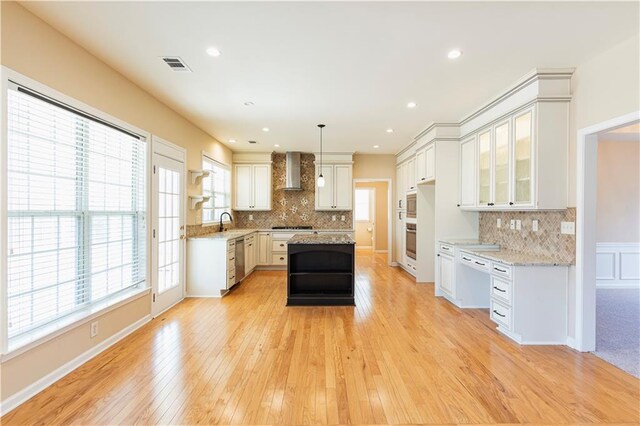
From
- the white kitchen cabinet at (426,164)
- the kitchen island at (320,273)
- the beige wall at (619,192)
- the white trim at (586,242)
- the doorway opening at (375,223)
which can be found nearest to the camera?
the white trim at (586,242)

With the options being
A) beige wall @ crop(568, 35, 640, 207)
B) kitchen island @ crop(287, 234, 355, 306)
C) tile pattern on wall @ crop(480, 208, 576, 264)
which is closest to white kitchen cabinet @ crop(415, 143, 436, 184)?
tile pattern on wall @ crop(480, 208, 576, 264)

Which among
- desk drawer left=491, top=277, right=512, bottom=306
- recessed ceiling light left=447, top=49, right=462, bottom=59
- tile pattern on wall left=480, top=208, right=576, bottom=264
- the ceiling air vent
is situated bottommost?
desk drawer left=491, top=277, right=512, bottom=306

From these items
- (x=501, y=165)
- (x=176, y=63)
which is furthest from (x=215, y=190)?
(x=501, y=165)

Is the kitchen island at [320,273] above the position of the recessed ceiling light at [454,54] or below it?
below

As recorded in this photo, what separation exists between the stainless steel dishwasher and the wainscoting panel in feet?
20.8

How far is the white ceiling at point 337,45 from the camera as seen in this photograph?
2.07 meters

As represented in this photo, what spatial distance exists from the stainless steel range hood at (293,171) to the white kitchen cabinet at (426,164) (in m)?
2.68

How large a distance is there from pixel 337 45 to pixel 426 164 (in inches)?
129

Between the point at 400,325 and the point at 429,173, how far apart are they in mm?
2735

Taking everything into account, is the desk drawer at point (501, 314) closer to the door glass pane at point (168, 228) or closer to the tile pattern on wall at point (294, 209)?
the tile pattern on wall at point (294, 209)

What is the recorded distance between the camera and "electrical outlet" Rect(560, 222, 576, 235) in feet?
9.55

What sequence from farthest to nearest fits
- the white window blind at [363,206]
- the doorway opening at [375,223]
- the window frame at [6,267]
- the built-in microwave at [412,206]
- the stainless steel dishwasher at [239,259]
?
1. the white window blind at [363,206]
2. the doorway opening at [375,223]
3. the built-in microwave at [412,206]
4. the stainless steel dishwasher at [239,259]
5. the window frame at [6,267]

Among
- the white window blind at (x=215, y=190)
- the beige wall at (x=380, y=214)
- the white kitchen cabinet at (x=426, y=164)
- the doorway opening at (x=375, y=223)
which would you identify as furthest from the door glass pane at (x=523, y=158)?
the beige wall at (x=380, y=214)

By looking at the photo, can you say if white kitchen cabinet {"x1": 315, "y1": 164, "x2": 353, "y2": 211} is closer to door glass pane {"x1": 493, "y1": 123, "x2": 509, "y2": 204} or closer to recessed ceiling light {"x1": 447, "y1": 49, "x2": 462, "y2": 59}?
door glass pane {"x1": 493, "y1": 123, "x2": 509, "y2": 204}
